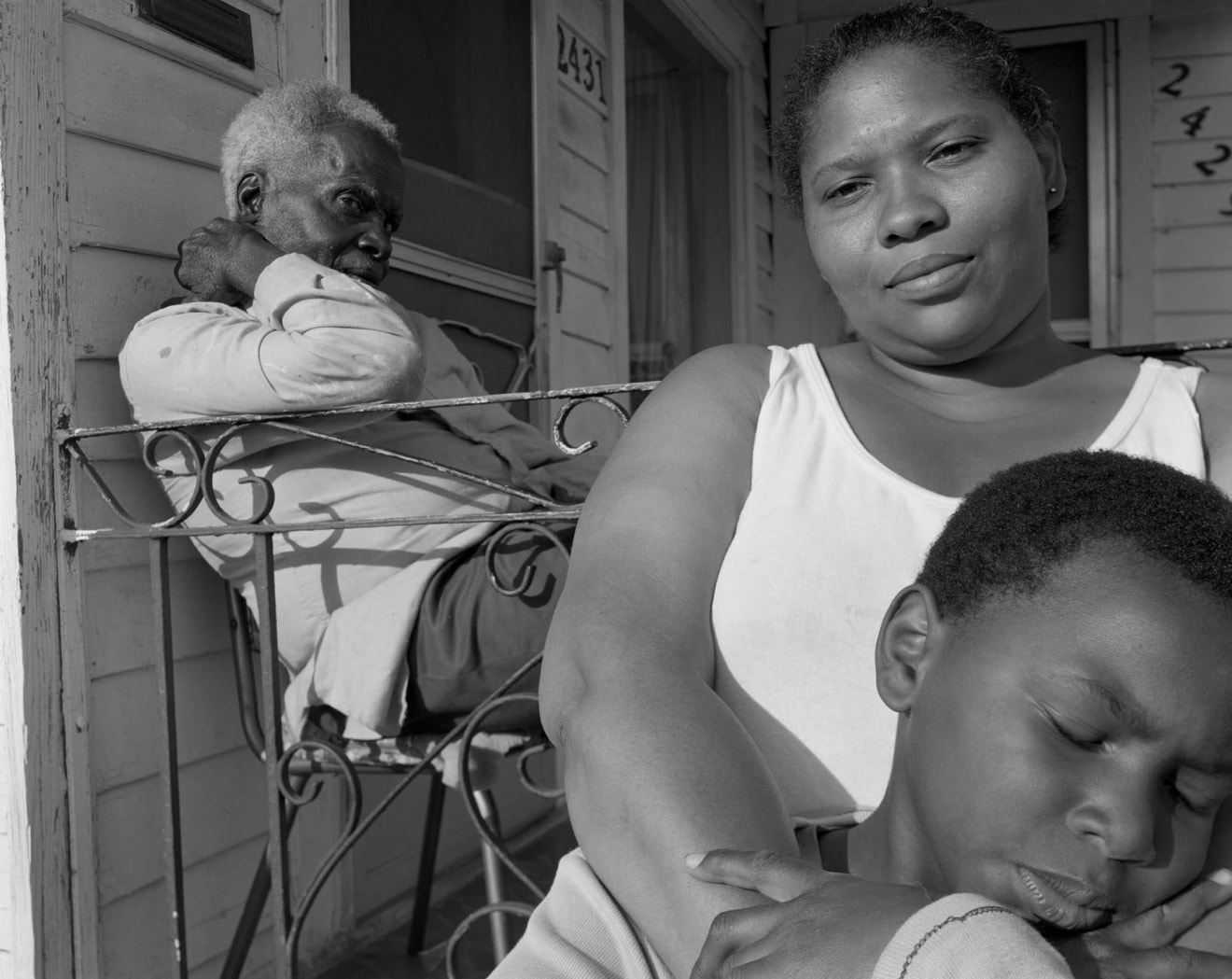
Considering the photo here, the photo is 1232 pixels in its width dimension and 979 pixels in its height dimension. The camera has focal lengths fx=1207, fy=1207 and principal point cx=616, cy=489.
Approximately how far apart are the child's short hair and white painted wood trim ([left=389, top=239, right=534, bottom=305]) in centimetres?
202

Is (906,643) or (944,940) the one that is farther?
(906,643)

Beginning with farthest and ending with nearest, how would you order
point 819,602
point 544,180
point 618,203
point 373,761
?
point 618,203
point 544,180
point 373,761
point 819,602

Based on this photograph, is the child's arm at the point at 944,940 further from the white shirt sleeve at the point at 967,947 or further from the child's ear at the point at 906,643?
the child's ear at the point at 906,643

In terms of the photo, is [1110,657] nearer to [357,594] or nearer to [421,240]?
[357,594]

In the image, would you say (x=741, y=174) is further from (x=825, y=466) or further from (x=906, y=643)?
(x=906, y=643)

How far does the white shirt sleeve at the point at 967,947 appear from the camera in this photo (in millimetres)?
683

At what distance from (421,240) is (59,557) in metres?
1.34

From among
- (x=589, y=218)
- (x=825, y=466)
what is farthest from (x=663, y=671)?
(x=589, y=218)

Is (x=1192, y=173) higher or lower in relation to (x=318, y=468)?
higher

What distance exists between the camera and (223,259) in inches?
80.0

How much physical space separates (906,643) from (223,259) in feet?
4.80

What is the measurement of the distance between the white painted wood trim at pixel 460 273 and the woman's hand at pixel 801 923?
7.12 ft

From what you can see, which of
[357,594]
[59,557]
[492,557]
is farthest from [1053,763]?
[59,557]

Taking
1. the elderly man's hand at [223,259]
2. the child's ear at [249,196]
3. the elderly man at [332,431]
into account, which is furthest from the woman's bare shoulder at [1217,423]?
the child's ear at [249,196]
